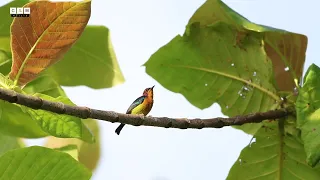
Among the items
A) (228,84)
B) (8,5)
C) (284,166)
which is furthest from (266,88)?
(8,5)

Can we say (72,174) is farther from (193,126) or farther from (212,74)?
(212,74)

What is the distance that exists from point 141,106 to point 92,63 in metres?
0.48

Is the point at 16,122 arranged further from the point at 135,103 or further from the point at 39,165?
the point at 135,103

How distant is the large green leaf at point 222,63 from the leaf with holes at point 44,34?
508 millimetres

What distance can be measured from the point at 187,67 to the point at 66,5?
0.59 m

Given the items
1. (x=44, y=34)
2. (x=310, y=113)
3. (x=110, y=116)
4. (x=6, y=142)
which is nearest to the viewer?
(x=110, y=116)

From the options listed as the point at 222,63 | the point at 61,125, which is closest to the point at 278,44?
the point at 222,63

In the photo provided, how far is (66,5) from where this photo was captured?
1.01m

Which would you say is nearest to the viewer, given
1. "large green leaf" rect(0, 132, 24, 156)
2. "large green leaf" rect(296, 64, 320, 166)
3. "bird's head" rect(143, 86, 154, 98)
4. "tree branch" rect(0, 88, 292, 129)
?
"tree branch" rect(0, 88, 292, 129)

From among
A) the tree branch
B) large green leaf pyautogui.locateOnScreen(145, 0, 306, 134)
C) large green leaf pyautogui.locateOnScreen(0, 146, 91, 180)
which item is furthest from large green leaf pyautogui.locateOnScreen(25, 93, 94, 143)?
large green leaf pyautogui.locateOnScreen(145, 0, 306, 134)

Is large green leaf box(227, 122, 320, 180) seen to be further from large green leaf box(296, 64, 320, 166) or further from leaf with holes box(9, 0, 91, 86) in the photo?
leaf with holes box(9, 0, 91, 86)

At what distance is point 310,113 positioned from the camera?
129cm

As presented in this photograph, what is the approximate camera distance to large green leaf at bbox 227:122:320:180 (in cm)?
146

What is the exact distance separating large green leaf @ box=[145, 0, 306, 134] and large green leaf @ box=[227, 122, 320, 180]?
3.4 inches
